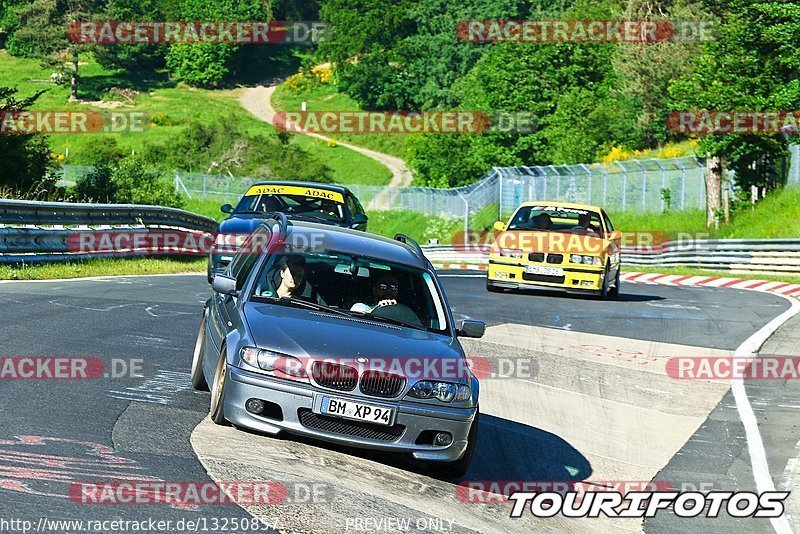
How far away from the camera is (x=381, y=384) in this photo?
764 cm

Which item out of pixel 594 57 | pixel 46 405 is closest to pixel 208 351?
pixel 46 405

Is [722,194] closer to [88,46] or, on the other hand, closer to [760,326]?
[760,326]

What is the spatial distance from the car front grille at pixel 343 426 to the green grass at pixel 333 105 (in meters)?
104

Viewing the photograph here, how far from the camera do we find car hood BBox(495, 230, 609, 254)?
2175 centimetres

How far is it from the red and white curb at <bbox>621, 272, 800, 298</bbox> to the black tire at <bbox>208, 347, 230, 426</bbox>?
19731mm

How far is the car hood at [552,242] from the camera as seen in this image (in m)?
21.8

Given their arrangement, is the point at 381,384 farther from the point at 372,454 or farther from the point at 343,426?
the point at 372,454

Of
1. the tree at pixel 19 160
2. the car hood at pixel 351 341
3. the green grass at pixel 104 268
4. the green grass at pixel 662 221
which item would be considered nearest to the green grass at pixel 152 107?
the green grass at pixel 662 221

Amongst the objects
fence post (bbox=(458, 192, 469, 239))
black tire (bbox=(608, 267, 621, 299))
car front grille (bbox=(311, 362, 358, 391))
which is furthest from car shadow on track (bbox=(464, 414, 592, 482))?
fence post (bbox=(458, 192, 469, 239))

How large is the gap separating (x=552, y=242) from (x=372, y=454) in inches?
550

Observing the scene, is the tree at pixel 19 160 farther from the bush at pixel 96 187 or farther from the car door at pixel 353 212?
the car door at pixel 353 212

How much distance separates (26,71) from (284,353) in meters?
124

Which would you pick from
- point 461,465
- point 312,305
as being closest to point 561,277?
point 312,305

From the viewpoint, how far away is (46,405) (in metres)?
8.43
